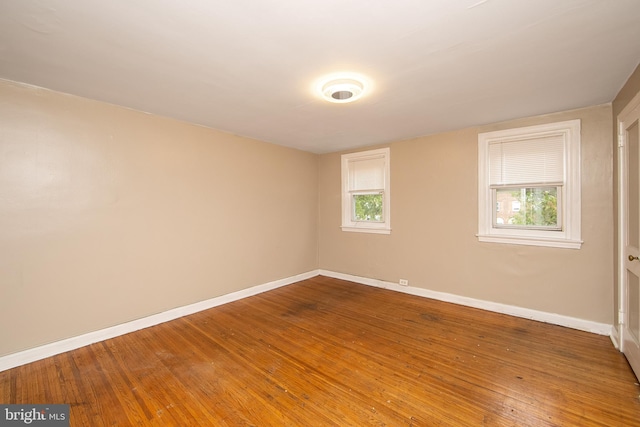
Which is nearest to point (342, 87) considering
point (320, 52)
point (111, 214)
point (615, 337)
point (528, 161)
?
point (320, 52)

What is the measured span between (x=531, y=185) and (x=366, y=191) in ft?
7.73

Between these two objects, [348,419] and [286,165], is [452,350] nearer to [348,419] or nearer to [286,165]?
[348,419]

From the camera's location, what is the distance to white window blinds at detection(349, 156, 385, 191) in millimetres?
4695

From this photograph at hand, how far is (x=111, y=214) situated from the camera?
2893 mm

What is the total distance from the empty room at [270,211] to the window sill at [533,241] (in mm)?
30

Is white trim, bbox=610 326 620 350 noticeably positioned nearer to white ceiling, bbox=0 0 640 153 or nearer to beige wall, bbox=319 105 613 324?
beige wall, bbox=319 105 613 324

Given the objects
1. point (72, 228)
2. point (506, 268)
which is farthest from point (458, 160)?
point (72, 228)

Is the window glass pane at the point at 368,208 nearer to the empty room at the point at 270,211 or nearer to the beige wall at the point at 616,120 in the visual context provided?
the empty room at the point at 270,211

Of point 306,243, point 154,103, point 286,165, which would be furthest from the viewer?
point 306,243

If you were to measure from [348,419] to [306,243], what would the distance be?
3.61m

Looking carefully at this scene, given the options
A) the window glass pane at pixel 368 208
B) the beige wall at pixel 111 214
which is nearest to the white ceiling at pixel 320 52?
the beige wall at pixel 111 214

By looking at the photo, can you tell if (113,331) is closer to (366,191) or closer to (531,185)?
(366,191)

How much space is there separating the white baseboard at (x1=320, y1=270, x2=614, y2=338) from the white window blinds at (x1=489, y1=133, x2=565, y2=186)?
5.21ft

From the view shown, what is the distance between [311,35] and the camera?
1723 millimetres
